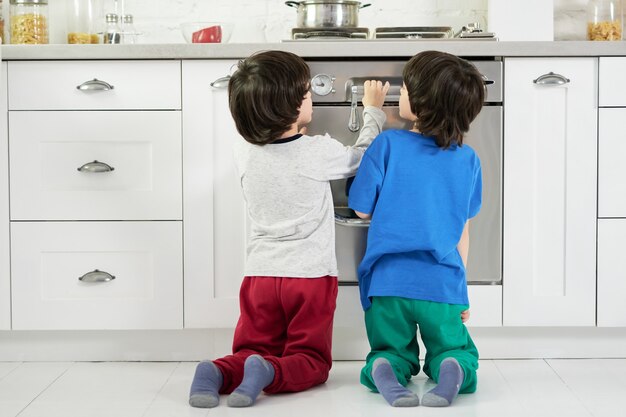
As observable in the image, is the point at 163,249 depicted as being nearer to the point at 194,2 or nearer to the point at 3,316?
the point at 3,316

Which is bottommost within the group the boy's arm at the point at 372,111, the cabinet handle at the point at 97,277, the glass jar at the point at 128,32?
the cabinet handle at the point at 97,277

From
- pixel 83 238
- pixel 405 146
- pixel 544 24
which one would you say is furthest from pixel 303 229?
pixel 544 24

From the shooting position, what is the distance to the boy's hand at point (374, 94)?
2.57m

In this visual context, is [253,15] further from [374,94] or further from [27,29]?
[374,94]

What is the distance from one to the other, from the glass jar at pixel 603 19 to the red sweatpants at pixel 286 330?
1209 mm

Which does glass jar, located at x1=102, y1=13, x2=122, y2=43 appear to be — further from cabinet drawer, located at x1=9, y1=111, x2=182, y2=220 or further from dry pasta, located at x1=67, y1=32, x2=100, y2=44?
cabinet drawer, located at x1=9, y1=111, x2=182, y2=220

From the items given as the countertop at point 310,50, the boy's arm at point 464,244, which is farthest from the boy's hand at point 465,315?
the countertop at point 310,50

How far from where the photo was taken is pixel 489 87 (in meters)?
2.64

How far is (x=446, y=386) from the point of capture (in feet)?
7.38

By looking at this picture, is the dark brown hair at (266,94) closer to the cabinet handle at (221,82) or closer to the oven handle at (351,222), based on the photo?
the cabinet handle at (221,82)

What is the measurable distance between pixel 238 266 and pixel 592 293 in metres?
0.97

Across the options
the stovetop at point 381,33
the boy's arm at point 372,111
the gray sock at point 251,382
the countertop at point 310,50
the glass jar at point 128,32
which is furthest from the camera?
the glass jar at point 128,32

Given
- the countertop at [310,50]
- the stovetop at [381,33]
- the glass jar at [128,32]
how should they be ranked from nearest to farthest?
1. the countertop at [310,50]
2. the stovetop at [381,33]
3. the glass jar at [128,32]

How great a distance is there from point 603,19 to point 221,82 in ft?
4.06
